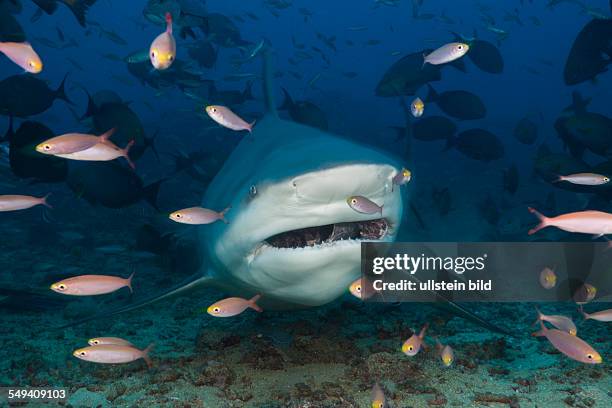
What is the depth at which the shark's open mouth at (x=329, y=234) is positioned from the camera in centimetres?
297

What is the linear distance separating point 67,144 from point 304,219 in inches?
75.0

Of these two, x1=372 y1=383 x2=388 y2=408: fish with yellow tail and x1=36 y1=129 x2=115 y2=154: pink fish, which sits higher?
x1=36 y1=129 x2=115 y2=154: pink fish

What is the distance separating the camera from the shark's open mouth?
2975mm

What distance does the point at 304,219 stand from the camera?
2.67 m

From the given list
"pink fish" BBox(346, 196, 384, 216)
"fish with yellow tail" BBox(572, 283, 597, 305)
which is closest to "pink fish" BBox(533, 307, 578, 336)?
"fish with yellow tail" BBox(572, 283, 597, 305)

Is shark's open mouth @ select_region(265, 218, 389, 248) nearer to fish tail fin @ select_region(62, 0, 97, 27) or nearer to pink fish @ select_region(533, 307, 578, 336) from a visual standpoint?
pink fish @ select_region(533, 307, 578, 336)

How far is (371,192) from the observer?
2.71 metres

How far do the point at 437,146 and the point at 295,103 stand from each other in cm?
2922

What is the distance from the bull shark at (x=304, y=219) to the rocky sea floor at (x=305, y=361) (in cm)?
51

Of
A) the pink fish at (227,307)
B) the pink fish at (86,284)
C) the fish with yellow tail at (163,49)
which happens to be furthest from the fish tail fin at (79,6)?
the pink fish at (227,307)

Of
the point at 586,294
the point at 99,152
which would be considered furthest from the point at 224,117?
the point at 586,294

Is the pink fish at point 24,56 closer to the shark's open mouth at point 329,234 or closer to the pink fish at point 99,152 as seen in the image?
the pink fish at point 99,152

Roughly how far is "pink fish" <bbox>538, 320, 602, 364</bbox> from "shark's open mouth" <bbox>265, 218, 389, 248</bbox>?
4.30ft

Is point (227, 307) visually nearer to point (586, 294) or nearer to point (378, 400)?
point (378, 400)
